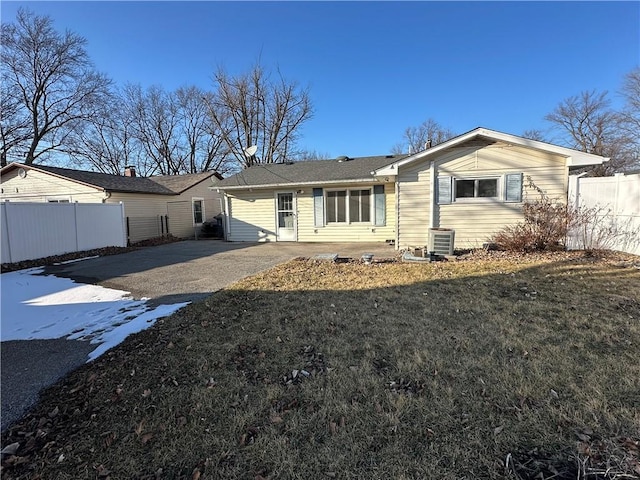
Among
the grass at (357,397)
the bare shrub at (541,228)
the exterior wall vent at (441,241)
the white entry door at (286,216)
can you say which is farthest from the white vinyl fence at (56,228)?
the bare shrub at (541,228)

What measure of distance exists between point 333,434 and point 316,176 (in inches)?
457

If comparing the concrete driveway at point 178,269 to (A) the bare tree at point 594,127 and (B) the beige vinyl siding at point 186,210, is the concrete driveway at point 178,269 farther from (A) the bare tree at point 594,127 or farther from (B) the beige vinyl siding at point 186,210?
(A) the bare tree at point 594,127

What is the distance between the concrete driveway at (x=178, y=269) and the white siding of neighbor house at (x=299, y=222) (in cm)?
94

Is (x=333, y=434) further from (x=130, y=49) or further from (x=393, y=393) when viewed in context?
(x=130, y=49)

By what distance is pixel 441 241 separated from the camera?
8.59 m

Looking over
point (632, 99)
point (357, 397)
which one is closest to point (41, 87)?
point (357, 397)

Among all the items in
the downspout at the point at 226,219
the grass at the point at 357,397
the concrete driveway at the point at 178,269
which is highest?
the downspout at the point at 226,219

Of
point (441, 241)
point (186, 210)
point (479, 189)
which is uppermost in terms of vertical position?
point (479, 189)

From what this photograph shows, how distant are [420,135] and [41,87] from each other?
108 ft

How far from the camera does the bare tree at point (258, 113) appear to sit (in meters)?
25.6

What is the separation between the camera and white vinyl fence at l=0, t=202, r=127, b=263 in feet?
29.1

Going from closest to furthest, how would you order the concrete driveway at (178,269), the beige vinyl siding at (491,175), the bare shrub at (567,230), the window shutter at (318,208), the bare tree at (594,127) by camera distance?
the concrete driveway at (178,269) < the bare shrub at (567,230) < the beige vinyl siding at (491,175) < the window shutter at (318,208) < the bare tree at (594,127)

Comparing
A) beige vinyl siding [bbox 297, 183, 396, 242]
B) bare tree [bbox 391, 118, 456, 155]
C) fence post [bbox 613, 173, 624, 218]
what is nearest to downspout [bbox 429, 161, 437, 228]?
beige vinyl siding [bbox 297, 183, 396, 242]

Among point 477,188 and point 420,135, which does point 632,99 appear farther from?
point 477,188
